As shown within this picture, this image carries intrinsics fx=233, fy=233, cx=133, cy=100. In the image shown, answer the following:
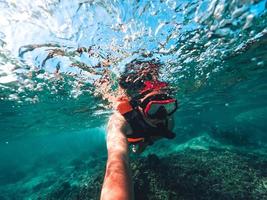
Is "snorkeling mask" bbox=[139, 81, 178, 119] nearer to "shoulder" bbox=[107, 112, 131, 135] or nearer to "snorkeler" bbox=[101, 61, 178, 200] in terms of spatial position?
"snorkeler" bbox=[101, 61, 178, 200]

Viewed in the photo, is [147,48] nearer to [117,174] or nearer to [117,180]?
[117,174]

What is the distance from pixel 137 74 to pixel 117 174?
10888mm

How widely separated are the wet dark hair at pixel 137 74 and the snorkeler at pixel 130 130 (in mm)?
6091

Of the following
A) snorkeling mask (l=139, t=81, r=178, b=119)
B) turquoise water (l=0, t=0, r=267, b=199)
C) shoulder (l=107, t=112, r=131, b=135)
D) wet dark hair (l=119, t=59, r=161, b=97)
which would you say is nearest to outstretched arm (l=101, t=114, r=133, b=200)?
shoulder (l=107, t=112, r=131, b=135)

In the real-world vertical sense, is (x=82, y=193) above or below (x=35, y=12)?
A: below

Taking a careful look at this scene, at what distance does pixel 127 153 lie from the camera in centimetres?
307

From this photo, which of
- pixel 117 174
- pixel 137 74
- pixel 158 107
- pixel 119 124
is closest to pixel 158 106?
pixel 158 107

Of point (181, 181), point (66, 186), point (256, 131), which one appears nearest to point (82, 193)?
point (66, 186)

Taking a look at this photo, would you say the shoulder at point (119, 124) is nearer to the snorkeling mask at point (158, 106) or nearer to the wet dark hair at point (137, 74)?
the snorkeling mask at point (158, 106)

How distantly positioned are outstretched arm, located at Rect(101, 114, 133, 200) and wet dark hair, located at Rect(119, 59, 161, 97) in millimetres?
9214

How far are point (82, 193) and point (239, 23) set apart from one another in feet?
33.9

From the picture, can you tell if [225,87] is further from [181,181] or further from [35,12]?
[35,12]

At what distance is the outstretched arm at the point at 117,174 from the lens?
2.23 meters

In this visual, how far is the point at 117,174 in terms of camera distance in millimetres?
2492
